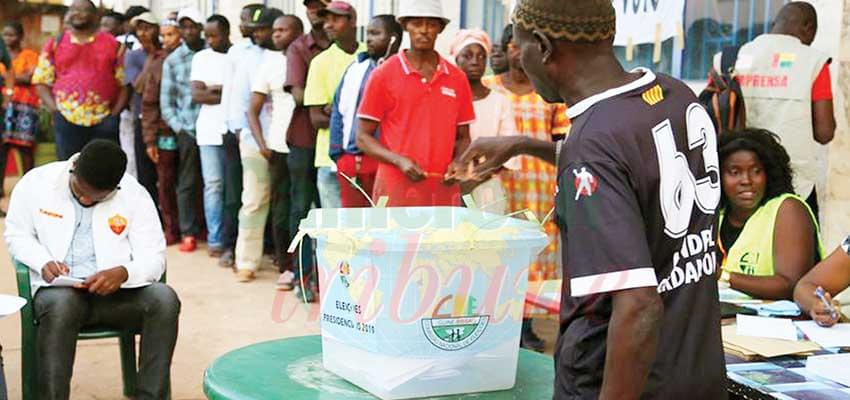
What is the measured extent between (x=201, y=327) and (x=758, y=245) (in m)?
3.50

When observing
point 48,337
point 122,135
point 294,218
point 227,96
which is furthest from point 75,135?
point 48,337

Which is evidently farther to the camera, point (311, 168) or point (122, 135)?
point (122, 135)

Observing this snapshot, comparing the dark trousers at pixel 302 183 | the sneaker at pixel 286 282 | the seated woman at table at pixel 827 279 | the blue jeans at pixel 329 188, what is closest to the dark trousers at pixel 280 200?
the sneaker at pixel 286 282

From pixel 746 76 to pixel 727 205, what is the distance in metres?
1.38

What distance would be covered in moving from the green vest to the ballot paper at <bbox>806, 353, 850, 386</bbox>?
4.15 feet

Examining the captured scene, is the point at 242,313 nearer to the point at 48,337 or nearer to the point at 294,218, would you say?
the point at 294,218

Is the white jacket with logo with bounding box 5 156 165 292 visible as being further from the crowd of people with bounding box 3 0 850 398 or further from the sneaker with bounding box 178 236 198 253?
the sneaker with bounding box 178 236 198 253

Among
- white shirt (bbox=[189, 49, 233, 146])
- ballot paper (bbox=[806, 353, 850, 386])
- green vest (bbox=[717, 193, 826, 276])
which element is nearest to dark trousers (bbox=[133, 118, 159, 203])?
white shirt (bbox=[189, 49, 233, 146])

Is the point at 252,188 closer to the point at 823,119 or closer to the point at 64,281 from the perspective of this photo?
the point at 64,281

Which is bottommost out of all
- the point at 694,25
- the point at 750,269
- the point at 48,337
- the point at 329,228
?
the point at 48,337

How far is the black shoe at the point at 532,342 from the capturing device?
5488 mm

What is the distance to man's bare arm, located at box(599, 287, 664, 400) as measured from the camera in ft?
5.75

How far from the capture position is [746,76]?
17.6 ft

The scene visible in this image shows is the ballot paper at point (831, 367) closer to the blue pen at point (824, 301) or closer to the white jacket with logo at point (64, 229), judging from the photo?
the blue pen at point (824, 301)
